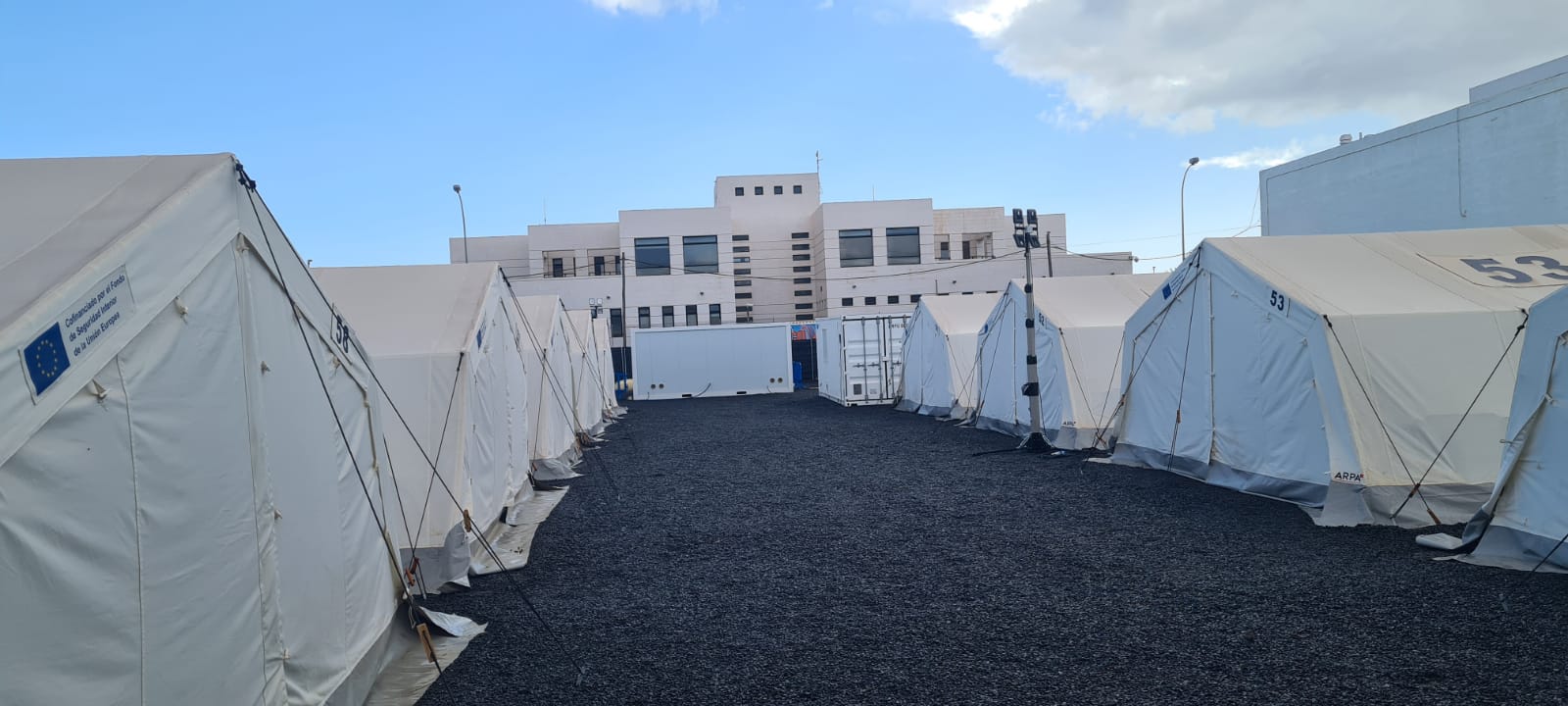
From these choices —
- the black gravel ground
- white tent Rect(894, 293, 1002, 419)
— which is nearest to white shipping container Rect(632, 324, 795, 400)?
white tent Rect(894, 293, 1002, 419)

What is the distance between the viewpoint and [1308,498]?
8.23m

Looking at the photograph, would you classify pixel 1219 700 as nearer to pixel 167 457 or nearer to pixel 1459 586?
pixel 1459 586

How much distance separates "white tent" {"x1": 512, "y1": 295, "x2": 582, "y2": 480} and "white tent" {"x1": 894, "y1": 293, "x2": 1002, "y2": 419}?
8013mm

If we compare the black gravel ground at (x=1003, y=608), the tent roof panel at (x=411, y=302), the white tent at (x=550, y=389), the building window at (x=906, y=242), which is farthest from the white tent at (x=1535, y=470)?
the building window at (x=906, y=242)

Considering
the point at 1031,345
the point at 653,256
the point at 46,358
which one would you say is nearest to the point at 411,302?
the point at 46,358

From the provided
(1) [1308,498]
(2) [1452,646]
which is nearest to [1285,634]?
(2) [1452,646]

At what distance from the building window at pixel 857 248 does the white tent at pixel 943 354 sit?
21.9 metres

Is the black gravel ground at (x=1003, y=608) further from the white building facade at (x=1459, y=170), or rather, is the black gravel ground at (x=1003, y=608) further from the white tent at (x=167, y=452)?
the white building facade at (x=1459, y=170)

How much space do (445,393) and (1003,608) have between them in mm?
4946

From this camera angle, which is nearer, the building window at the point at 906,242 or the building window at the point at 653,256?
the building window at the point at 653,256

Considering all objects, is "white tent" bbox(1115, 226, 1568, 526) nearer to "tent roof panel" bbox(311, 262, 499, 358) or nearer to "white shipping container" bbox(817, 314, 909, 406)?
"tent roof panel" bbox(311, 262, 499, 358)

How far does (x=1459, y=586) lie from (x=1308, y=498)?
278 cm

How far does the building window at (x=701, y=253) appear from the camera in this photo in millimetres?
43969

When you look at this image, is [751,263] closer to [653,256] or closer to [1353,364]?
[653,256]
